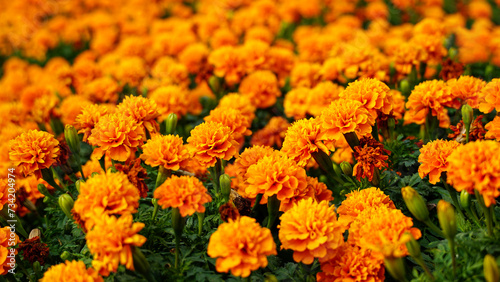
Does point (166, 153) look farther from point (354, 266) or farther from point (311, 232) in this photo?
point (354, 266)

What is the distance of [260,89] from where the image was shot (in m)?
3.31

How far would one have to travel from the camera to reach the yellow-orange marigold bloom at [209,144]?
2121mm

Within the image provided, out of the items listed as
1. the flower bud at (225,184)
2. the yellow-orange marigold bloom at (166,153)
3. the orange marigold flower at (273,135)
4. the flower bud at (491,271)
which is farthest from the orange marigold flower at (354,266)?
the orange marigold flower at (273,135)

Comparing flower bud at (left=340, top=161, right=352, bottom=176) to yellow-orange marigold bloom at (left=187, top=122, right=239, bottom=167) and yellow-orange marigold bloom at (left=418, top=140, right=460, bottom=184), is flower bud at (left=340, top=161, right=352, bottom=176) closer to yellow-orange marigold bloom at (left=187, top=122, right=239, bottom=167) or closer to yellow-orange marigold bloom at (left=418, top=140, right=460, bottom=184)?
yellow-orange marigold bloom at (left=418, top=140, right=460, bottom=184)

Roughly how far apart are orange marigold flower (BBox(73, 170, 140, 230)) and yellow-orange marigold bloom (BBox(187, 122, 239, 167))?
49 centimetres

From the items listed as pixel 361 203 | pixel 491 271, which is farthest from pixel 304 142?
pixel 491 271

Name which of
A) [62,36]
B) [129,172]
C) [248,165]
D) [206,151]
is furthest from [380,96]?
[62,36]

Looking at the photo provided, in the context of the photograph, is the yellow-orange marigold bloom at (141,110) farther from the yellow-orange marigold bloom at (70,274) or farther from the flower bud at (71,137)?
the yellow-orange marigold bloom at (70,274)

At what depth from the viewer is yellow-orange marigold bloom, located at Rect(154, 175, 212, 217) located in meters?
1.78

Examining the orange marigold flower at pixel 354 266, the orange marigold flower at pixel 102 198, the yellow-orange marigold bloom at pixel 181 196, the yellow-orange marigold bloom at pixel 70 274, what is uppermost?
the orange marigold flower at pixel 102 198

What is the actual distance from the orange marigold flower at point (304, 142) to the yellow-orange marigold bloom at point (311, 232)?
0.36 meters

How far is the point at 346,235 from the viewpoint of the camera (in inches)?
83.4

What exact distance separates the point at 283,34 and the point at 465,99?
275 cm

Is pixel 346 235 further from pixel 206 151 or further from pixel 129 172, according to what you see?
pixel 129 172
